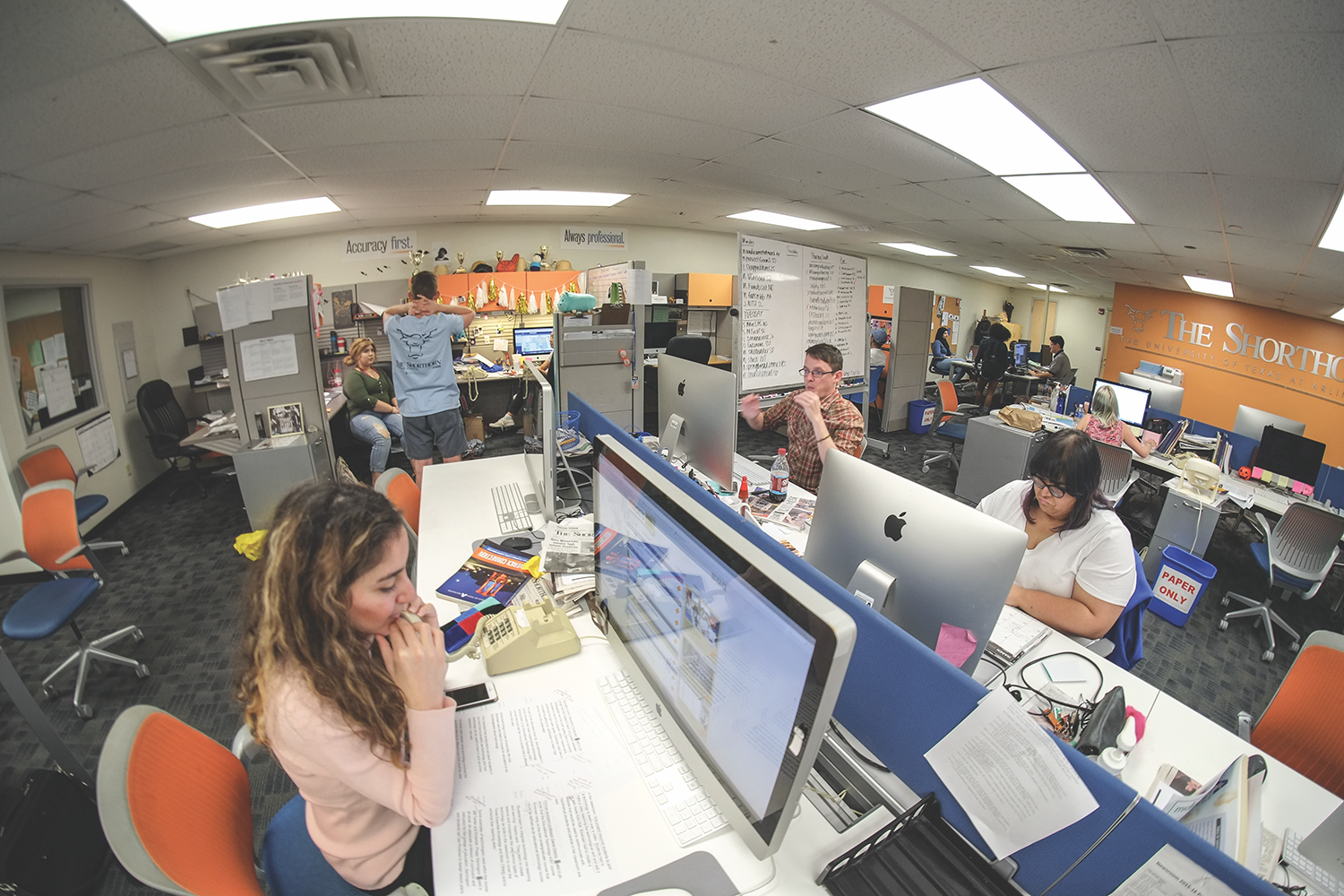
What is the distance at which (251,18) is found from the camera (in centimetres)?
143

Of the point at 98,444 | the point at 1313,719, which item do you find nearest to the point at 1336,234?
the point at 1313,719

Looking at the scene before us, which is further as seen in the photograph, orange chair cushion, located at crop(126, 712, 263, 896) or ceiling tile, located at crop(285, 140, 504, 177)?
ceiling tile, located at crop(285, 140, 504, 177)

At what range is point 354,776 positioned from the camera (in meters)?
0.90

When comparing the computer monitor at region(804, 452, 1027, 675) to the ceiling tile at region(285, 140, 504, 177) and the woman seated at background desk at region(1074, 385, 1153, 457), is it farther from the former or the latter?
the woman seated at background desk at region(1074, 385, 1153, 457)

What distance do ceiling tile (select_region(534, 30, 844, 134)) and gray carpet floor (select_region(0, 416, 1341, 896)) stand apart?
6.37 feet

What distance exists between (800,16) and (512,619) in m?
1.97

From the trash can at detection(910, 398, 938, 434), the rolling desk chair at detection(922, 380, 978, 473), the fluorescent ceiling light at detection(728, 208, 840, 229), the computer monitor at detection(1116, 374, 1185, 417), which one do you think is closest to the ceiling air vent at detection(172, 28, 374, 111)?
the fluorescent ceiling light at detection(728, 208, 840, 229)

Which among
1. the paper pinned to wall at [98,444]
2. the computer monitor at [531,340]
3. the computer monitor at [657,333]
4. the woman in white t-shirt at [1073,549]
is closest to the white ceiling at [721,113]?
the woman in white t-shirt at [1073,549]

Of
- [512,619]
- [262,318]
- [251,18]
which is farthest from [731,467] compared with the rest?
[262,318]

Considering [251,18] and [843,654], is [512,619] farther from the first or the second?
[251,18]

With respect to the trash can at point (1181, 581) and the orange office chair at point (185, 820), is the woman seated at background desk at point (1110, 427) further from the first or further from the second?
the orange office chair at point (185, 820)

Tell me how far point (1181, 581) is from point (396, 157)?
16.6 feet

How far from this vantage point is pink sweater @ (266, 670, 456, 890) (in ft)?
2.91

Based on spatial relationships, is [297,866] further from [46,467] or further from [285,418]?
[46,467]
